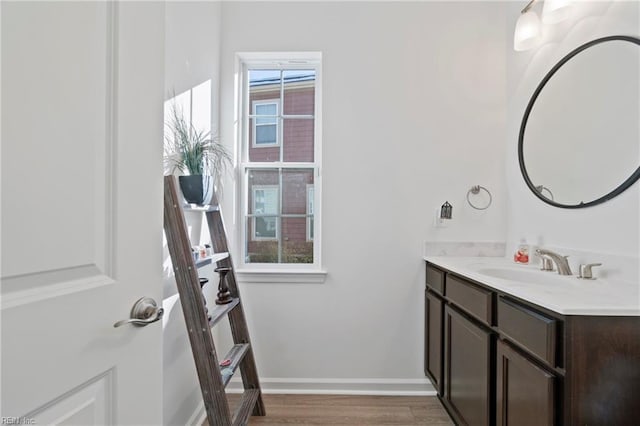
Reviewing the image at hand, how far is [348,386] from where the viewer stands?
227 cm

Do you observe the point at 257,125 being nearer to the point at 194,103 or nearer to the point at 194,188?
the point at 194,103

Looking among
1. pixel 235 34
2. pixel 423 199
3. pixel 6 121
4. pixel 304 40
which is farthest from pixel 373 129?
pixel 6 121

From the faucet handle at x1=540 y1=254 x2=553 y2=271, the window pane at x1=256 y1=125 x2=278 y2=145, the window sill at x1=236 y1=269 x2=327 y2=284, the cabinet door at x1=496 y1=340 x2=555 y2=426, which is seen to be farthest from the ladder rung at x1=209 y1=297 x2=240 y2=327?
the faucet handle at x1=540 y1=254 x2=553 y2=271

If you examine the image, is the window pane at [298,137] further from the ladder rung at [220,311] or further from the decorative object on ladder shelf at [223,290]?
the ladder rung at [220,311]

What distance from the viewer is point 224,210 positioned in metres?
2.31

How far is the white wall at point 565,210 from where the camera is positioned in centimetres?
142

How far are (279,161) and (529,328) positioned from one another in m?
1.81

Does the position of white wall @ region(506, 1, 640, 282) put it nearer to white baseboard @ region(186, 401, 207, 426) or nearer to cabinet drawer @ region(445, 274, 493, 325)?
cabinet drawer @ region(445, 274, 493, 325)

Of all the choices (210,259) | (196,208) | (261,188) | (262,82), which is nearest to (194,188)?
(196,208)

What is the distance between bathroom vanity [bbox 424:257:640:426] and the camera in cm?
99

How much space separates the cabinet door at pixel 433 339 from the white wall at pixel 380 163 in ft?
0.23

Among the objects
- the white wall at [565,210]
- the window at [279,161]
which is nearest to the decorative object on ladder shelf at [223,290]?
the window at [279,161]

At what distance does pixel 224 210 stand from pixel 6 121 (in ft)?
5.91

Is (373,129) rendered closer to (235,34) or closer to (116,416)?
(235,34)
